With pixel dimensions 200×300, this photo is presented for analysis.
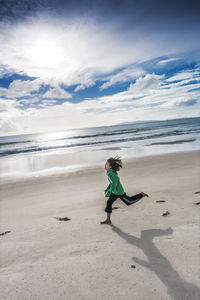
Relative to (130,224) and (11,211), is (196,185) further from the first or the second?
(11,211)

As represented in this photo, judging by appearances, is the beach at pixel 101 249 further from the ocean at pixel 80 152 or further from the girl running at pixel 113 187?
the ocean at pixel 80 152

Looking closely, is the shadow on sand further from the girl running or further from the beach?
the girl running

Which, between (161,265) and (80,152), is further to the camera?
(80,152)

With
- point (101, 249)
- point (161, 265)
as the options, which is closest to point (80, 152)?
point (101, 249)

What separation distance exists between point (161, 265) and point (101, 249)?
110cm

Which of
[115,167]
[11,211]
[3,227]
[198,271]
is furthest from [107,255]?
[11,211]

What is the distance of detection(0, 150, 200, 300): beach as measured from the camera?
2730 millimetres

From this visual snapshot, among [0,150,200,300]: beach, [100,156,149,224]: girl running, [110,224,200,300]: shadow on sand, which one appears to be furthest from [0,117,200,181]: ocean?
[110,224,200,300]: shadow on sand

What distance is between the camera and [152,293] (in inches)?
102

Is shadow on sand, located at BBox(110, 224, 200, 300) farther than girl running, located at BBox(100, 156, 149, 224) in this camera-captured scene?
No

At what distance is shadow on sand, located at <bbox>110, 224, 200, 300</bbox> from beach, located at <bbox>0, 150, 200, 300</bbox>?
0.01m

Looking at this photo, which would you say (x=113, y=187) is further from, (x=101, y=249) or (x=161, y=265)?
(x=161, y=265)

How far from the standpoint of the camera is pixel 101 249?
3.65 meters

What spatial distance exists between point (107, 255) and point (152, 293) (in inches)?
40.3
